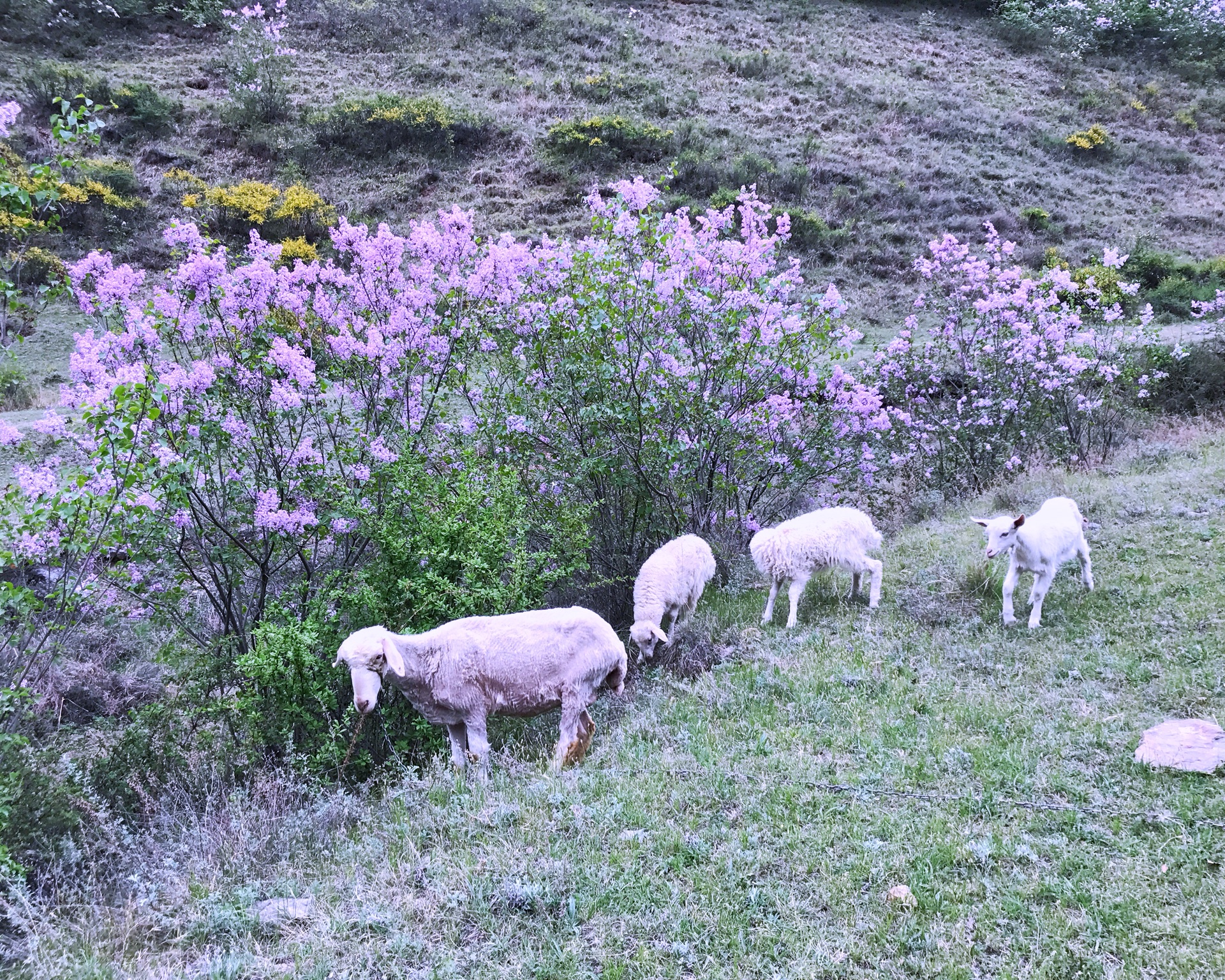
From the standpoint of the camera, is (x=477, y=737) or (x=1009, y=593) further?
(x=1009, y=593)

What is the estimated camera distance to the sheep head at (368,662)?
6.11 meters

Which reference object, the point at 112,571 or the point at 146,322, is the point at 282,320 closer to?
the point at 146,322

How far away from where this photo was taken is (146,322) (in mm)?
7516

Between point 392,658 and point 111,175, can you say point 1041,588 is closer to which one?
point 392,658

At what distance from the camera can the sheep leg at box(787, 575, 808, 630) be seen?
862cm

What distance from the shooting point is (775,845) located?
4.55 m

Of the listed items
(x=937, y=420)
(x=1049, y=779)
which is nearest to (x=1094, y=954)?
(x=1049, y=779)

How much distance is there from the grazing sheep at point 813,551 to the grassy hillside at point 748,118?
16995 mm

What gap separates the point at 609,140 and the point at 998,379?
79.2 feet

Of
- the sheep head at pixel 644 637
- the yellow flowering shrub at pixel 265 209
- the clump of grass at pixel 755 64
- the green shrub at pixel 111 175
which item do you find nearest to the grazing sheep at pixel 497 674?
the sheep head at pixel 644 637

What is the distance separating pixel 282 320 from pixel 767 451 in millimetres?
6454

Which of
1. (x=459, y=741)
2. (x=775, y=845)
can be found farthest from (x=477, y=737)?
(x=775, y=845)

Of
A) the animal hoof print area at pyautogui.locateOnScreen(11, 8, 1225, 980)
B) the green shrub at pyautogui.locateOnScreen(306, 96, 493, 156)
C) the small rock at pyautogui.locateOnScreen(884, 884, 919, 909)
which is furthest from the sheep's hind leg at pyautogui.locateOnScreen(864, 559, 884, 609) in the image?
the green shrub at pyautogui.locateOnScreen(306, 96, 493, 156)

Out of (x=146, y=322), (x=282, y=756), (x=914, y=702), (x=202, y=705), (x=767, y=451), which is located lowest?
(x=282, y=756)
